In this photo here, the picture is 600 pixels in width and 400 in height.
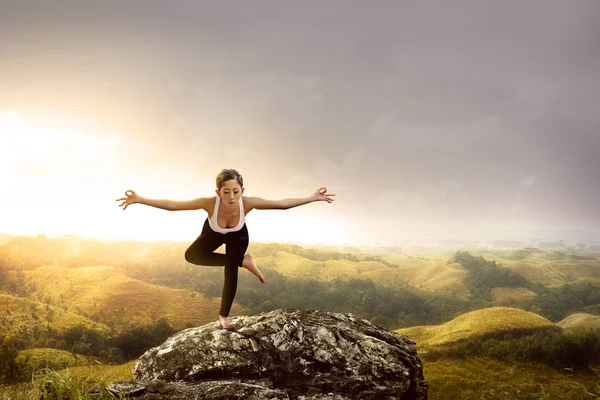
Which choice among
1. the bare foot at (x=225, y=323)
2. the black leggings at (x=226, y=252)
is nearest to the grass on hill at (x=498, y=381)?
the bare foot at (x=225, y=323)

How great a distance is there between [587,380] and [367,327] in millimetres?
15421

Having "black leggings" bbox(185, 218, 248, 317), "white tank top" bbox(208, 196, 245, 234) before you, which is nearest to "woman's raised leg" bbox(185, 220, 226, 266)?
"black leggings" bbox(185, 218, 248, 317)

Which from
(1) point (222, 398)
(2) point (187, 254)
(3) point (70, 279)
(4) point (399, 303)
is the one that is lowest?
(4) point (399, 303)

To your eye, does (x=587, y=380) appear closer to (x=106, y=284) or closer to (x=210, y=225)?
(x=210, y=225)

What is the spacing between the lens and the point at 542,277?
56.2 meters

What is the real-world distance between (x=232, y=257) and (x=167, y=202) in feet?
6.53

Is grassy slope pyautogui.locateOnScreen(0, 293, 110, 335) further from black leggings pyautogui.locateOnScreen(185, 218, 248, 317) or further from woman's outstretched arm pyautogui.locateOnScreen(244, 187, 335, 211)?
woman's outstretched arm pyautogui.locateOnScreen(244, 187, 335, 211)

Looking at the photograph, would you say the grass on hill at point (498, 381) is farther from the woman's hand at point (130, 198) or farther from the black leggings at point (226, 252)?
the woman's hand at point (130, 198)

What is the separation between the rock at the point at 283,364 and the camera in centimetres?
776

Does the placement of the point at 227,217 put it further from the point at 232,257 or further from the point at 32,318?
the point at 32,318

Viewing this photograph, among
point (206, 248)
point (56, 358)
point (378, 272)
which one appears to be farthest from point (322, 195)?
point (378, 272)

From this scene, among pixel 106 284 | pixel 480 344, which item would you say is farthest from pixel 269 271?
pixel 480 344

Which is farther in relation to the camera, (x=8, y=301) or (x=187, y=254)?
(x=8, y=301)

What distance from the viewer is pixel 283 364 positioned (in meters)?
8.54
